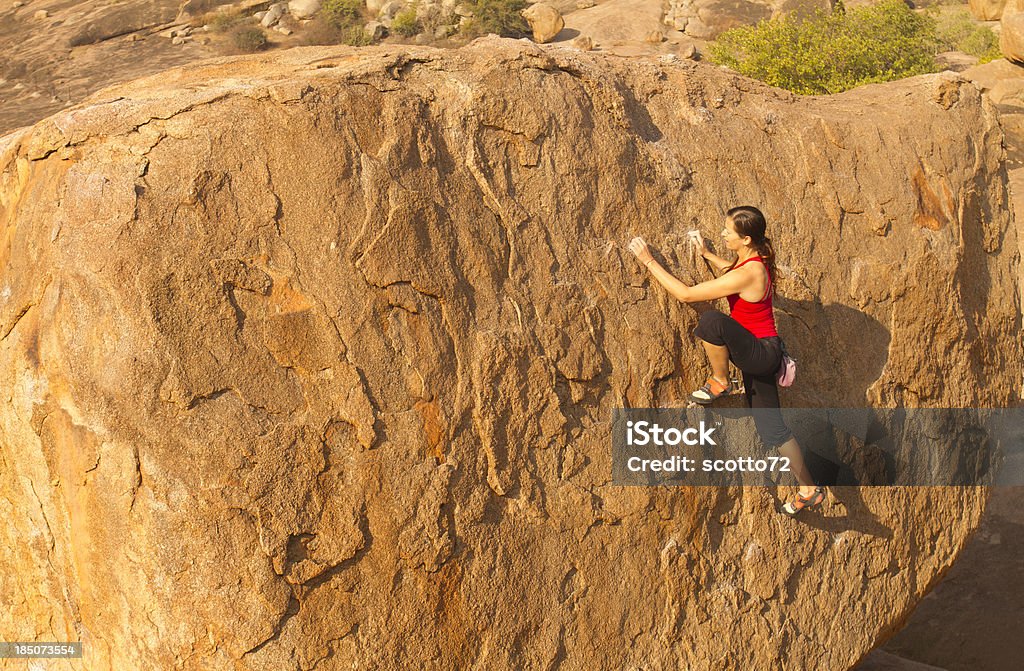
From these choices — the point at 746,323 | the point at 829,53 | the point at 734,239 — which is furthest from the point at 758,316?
the point at 829,53

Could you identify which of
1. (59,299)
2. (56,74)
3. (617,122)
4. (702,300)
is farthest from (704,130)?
(56,74)

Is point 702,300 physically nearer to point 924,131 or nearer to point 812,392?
point 812,392

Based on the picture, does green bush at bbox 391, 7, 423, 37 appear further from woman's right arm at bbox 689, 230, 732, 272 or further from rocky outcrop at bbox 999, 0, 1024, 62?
woman's right arm at bbox 689, 230, 732, 272

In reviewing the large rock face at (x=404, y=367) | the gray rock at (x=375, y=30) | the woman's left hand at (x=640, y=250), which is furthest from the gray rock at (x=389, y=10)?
the woman's left hand at (x=640, y=250)

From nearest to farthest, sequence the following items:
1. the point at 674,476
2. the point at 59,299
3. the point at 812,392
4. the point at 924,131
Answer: the point at 59,299, the point at 674,476, the point at 812,392, the point at 924,131

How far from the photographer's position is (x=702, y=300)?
329 centimetres

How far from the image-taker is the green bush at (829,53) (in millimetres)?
12812

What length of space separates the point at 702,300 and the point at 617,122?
2.54 ft

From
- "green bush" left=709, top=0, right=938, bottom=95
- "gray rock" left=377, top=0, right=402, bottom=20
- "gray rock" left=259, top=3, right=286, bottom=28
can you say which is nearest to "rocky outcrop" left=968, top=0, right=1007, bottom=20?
"green bush" left=709, top=0, right=938, bottom=95

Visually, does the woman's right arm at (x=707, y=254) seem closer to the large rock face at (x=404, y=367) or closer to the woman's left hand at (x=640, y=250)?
the large rock face at (x=404, y=367)

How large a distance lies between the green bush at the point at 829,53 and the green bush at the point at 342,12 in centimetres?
916

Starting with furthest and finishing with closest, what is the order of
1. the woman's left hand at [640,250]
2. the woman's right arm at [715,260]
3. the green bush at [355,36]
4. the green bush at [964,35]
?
the green bush at [355,36], the green bush at [964,35], the woman's right arm at [715,260], the woman's left hand at [640,250]

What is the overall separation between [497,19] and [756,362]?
1799cm

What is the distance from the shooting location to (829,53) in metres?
12.8
